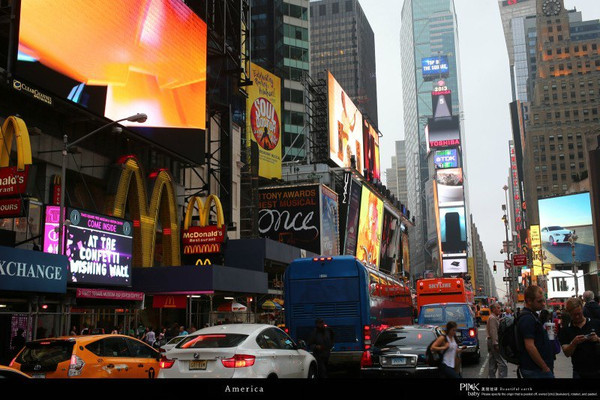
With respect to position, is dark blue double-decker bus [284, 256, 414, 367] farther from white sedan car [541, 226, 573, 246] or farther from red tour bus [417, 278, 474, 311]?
white sedan car [541, 226, 573, 246]

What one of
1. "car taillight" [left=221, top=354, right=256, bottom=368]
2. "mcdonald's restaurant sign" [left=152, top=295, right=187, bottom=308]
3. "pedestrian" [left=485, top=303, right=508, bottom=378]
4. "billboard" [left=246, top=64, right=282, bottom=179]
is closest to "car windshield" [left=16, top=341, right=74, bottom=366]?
"car taillight" [left=221, top=354, right=256, bottom=368]

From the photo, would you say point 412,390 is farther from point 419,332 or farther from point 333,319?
point 333,319

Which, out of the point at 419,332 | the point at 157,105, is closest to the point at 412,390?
the point at 419,332

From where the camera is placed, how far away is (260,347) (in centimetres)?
1167

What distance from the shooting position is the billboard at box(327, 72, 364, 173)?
75250 mm

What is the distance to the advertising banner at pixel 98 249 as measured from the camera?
24453 mm

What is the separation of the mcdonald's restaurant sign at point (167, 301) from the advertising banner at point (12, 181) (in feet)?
40.4

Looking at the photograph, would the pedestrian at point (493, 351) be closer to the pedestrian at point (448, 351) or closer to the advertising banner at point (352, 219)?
the pedestrian at point (448, 351)

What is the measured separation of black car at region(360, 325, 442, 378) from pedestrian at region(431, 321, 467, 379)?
2.87 m

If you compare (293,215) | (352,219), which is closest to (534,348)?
(293,215)

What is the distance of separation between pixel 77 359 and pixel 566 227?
386 ft

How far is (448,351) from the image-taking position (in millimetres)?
11250

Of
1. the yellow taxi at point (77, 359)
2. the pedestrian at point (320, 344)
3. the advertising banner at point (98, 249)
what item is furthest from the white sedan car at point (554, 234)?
the yellow taxi at point (77, 359)

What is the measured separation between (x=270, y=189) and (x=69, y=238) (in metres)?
39.8
